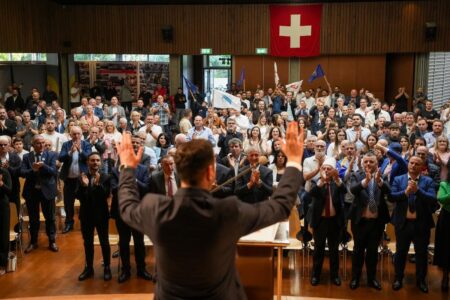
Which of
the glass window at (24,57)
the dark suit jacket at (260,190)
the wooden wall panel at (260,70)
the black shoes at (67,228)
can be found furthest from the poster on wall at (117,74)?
the dark suit jacket at (260,190)

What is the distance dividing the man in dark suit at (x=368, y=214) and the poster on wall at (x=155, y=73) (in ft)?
42.5

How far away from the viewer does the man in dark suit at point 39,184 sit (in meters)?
6.92

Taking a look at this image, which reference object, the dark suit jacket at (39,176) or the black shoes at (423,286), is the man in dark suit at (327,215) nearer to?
the black shoes at (423,286)

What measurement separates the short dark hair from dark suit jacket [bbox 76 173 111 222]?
4.33 meters

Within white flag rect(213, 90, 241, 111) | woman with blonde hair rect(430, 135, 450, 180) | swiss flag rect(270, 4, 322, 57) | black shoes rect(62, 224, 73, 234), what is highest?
swiss flag rect(270, 4, 322, 57)

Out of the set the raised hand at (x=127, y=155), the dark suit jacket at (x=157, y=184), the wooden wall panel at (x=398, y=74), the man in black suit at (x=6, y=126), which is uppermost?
the wooden wall panel at (x=398, y=74)

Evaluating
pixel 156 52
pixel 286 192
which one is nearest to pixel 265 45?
pixel 156 52

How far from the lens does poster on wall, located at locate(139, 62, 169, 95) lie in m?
18.0

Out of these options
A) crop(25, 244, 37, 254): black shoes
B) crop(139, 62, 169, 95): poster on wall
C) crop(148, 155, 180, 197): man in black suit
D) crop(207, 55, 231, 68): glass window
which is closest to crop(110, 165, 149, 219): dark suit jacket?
crop(148, 155, 180, 197): man in black suit

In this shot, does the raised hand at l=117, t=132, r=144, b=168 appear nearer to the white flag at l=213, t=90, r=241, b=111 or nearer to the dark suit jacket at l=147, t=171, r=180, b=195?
the dark suit jacket at l=147, t=171, r=180, b=195

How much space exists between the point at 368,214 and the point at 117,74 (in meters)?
13.8

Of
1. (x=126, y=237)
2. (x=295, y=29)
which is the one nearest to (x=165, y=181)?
(x=126, y=237)

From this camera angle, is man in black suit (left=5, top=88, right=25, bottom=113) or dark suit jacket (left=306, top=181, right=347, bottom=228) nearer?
dark suit jacket (left=306, top=181, right=347, bottom=228)

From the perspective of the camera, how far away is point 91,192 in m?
6.02
